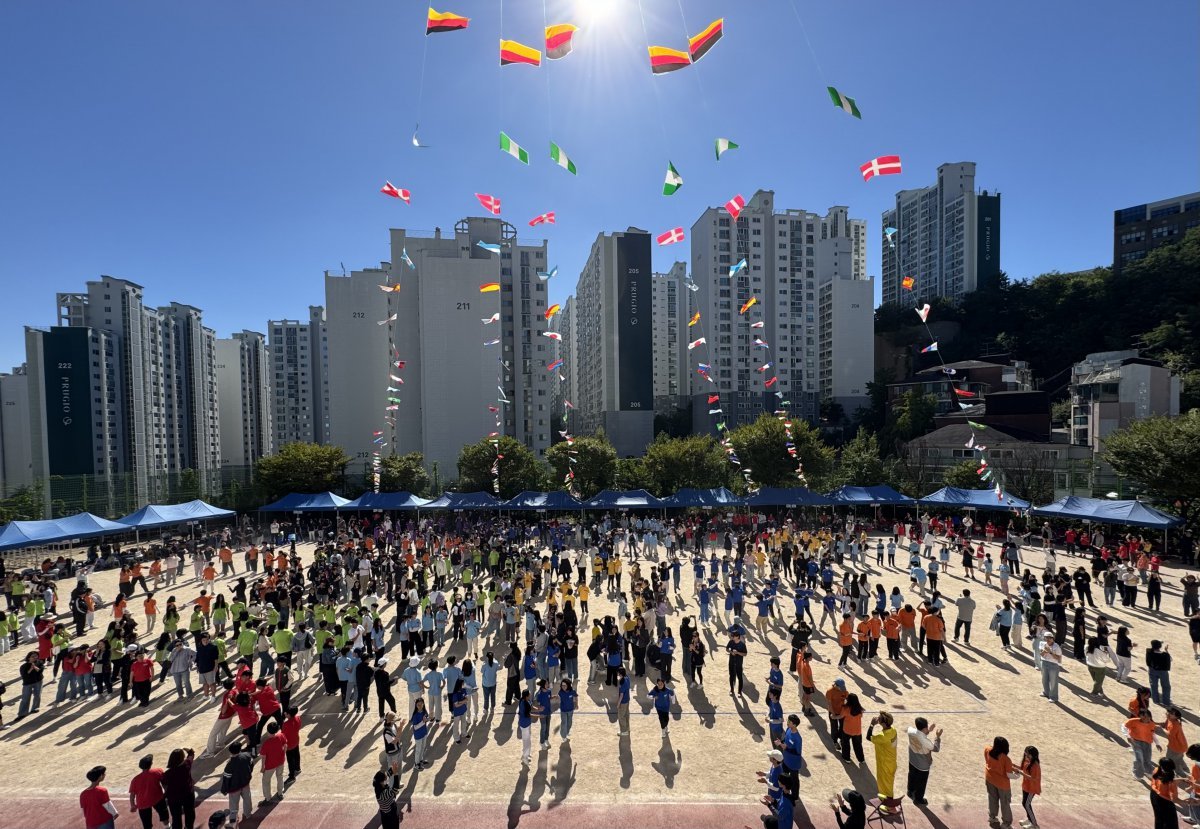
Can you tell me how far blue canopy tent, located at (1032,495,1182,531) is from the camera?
19.3 meters

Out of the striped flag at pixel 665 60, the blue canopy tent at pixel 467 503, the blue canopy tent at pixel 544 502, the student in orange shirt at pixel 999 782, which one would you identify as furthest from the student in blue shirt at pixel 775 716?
the blue canopy tent at pixel 467 503

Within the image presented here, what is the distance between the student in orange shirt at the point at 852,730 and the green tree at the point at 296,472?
33955 mm

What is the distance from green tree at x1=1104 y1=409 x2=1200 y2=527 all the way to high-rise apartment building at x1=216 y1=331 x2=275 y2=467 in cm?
10599

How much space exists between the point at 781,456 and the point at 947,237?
86184mm

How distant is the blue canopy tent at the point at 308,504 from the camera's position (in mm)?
28203

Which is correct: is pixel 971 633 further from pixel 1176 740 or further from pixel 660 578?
pixel 660 578

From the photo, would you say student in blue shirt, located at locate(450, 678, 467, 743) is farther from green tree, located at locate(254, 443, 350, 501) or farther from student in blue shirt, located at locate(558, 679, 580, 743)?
green tree, located at locate(254, 443, 350, 501)

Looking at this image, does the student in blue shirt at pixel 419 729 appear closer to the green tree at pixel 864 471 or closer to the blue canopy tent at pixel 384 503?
the blue canopy tent at pixel 384 503

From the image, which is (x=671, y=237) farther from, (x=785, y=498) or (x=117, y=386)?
(x=117, y=386)

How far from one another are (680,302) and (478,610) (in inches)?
3029

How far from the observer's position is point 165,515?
23672 millimetres

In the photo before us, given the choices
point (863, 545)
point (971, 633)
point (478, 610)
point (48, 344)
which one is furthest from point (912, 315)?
point (48, 344)

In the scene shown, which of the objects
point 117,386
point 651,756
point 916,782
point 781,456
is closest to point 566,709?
point 651,756

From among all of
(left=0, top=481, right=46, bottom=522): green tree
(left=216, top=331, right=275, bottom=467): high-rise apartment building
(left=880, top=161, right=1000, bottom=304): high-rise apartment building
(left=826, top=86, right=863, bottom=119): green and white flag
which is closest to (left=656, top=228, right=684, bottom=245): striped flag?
(left=826, top=86, right=863, bottom=119): green and white flag
